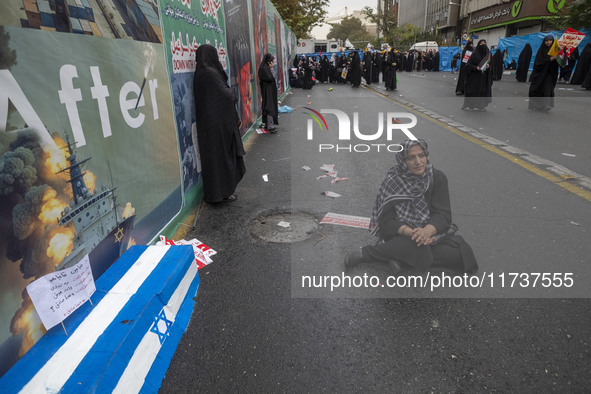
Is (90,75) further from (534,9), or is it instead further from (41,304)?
(534,9)

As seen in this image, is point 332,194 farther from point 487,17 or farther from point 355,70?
point 487,17

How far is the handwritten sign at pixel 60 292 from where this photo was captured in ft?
6.39

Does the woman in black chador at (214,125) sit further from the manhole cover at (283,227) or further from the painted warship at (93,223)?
the painted warship at (93,223)

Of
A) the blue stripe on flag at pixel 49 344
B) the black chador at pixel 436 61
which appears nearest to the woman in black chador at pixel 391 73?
the blue stripe on flag at pixel 49 344

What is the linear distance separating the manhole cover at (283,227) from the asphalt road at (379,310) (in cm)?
3

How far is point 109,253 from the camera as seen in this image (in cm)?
278

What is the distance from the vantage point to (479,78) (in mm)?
12172

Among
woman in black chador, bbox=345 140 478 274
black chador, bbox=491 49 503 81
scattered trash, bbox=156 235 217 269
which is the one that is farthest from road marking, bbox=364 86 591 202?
black chador, bbox=491 49 503 81

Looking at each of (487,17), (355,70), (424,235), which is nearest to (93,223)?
(424,235)

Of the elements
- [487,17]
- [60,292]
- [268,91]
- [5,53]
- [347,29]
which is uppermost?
[347,29]

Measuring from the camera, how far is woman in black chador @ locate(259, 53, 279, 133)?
894cm

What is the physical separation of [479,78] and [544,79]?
172 centimetres

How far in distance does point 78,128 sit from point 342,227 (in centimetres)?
251

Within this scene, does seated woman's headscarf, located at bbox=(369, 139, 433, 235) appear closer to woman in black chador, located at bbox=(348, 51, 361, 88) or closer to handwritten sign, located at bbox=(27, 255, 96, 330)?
handwritten sign, located at bbox=(27, 255, 96, 330)
